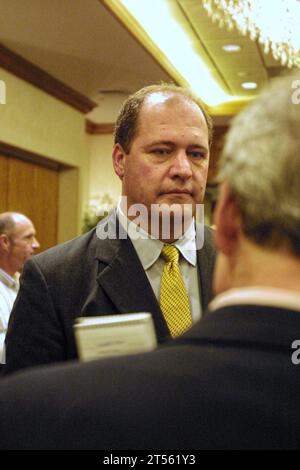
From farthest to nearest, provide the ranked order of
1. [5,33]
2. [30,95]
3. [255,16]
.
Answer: [30,95] → [5,33] → [255,16]

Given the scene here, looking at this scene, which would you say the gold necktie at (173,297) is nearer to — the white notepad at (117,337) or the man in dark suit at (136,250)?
the man in dark suit at (136,250)

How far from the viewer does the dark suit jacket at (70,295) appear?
149 centimetres

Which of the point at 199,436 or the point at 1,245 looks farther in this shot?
the point at 1,245

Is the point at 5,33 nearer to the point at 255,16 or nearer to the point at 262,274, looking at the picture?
the point at 255,16

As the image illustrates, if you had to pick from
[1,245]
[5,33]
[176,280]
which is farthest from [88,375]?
[5,33]

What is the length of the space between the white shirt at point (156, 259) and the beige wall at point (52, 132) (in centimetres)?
412

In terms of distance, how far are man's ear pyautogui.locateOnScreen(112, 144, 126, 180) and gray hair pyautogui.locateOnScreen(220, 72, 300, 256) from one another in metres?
1.02

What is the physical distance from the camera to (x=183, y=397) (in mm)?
669

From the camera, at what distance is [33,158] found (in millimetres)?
6500

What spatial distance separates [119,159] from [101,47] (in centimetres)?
380

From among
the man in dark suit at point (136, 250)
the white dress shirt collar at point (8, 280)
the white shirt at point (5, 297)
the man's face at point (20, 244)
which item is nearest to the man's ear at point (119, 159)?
the man in dark suit at point (136, 250)

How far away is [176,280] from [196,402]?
0.94 m

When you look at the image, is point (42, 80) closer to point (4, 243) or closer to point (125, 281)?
point (4, 243)

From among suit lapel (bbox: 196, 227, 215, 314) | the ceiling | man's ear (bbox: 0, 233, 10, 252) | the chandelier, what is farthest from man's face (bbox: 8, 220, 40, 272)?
suit lapel (bbox: 196, 227, 215, 314)
